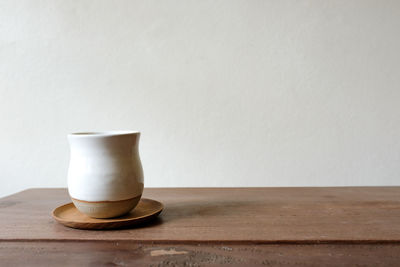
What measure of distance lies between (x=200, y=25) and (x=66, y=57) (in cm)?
68

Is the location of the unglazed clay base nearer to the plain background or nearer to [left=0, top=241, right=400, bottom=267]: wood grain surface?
[left=0, top=241, right=400, bottom=267]: wood grain surface

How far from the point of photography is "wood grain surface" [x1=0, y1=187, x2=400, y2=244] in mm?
557

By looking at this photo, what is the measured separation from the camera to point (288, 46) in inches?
65.7

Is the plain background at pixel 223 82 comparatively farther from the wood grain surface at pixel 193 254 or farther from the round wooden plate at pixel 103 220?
the wood grain surface at pixel 193 254

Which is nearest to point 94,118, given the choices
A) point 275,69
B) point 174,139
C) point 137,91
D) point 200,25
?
point 137,91

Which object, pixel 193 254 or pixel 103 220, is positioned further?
pixel 103 220

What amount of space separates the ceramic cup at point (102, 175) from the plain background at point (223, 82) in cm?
108

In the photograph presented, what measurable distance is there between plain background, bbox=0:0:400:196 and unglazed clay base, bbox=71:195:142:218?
109 centimetres

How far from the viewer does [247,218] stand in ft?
2.17

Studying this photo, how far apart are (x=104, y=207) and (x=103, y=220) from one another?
29mm

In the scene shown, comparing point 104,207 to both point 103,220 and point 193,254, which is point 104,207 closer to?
point 103,220

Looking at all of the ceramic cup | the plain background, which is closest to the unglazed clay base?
the ceramic cup

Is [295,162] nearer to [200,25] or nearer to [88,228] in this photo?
[200,25]

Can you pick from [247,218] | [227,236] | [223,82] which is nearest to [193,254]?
[227,236]
